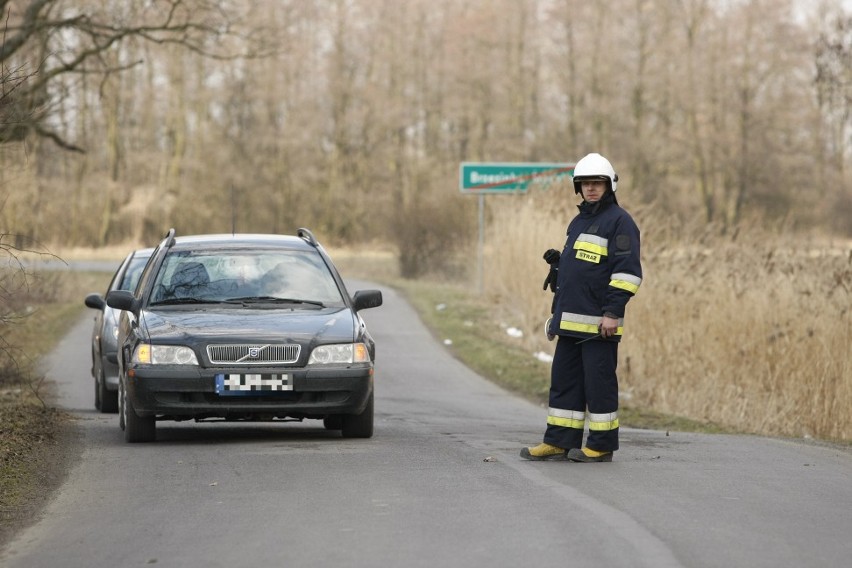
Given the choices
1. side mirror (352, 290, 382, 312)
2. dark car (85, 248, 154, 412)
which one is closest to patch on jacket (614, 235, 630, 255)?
side mirror (352, 290, 382, 312)

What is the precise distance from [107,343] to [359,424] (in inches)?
168

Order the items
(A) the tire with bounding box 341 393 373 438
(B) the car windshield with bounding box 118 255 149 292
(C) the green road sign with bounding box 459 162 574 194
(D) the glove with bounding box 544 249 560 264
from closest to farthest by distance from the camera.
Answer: (D) the glove with bounding box 544 249 560 264
(A) the tire with bounding box 341 393 373 438
(B) the car windshield with bounding box 118 255 149 292
(C) the green road sign with bounding box 459 162 574 194

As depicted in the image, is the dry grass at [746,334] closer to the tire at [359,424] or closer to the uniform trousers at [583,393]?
the tire at [359,424]

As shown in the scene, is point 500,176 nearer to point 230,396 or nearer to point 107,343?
point 107,343

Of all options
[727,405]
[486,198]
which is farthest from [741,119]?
[727,405]

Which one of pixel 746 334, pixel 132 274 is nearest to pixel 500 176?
pixel 746 334

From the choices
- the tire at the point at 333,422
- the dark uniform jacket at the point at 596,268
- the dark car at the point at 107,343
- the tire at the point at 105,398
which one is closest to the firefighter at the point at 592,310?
the dark uniform jacket at the point at 596,268

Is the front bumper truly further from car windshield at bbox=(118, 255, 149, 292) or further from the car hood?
car windshield at bbox=(118, 255, 149, 292)

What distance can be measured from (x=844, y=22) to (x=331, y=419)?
67.1 feet

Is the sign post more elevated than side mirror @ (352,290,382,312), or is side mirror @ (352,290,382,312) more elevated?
the sign post

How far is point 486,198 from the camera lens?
3397 cm

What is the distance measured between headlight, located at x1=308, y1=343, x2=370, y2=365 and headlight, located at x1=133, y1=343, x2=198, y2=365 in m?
0.84

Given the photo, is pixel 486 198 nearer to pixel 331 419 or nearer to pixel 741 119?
pixel 331 419

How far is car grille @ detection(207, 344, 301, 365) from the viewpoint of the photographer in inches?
400
